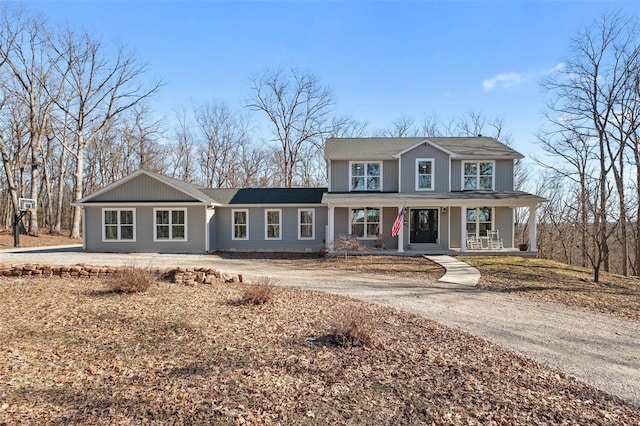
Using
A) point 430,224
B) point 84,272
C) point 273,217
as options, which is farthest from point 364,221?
point 84,272

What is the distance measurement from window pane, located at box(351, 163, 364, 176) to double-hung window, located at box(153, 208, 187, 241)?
8943 millimetres

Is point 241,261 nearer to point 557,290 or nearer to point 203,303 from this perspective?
point 203,303

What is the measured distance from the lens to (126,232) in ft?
60.6

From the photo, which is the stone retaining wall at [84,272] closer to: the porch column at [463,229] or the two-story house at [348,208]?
the two-story house at [348,208]

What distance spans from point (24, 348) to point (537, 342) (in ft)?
24.1

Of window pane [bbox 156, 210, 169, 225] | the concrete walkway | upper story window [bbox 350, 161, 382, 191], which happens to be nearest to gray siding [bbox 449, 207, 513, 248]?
the concrete walkway

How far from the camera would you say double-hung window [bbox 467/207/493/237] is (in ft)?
62.5

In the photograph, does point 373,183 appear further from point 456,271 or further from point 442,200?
point 456,271

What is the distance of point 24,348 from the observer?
4.71 meters

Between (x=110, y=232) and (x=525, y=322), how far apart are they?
60.4 ft

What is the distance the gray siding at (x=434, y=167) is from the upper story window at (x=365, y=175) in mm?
1315

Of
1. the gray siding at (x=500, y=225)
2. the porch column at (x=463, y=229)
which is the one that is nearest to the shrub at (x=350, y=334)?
the porch column at (x=463, y=229)

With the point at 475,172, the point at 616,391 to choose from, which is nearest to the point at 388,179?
the point at 475,172

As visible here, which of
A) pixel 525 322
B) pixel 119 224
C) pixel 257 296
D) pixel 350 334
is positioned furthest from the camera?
pixel 119 224
